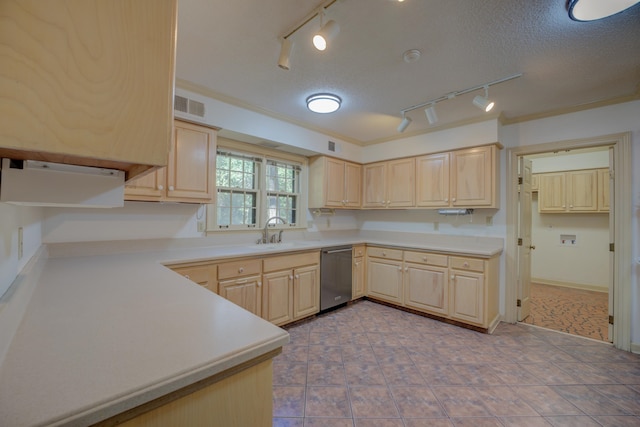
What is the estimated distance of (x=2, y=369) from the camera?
2.01ft

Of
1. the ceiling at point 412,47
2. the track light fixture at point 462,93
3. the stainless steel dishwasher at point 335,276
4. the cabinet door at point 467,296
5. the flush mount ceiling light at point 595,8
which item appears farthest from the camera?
the stainless steel dishwasher at point 335,276

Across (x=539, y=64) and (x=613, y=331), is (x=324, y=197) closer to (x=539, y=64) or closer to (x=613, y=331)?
(x=539, y=64)

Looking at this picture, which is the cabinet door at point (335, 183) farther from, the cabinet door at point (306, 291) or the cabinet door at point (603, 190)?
the cabinet door at point (603, 190)

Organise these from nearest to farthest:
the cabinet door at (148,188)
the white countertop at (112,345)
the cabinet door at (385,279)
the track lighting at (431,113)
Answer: the white countertop at (112,345)
the cabinet door at (148,188)
the track lighting at (431,113)
the cabinet door at (385,279)

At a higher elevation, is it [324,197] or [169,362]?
[324,197]

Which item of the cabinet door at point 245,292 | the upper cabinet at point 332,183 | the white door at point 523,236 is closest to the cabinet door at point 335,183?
the upper cabinet at point 332,183

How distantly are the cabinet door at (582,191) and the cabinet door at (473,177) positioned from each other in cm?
292

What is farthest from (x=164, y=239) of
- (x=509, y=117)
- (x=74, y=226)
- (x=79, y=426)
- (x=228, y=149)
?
(x=509, y=117)

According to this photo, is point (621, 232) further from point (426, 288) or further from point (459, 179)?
point (426, 288)

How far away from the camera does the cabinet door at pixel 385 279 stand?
3604 millimetres

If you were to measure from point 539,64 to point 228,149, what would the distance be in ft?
9.90

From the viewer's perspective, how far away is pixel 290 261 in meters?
3.04

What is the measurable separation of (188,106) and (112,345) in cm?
231

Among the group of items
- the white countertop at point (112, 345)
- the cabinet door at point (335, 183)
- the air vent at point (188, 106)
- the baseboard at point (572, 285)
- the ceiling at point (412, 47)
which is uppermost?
the ceiling at point (412, 47)
